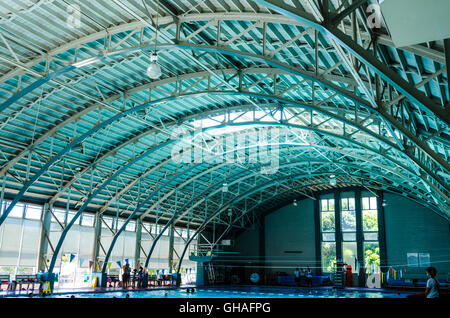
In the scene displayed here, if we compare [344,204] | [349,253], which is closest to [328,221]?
[344,204]

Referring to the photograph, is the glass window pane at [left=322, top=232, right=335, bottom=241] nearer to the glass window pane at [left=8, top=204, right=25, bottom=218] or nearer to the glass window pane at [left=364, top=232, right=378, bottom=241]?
the glass window pane at [left=364, top=232, right=378, bottom=241]

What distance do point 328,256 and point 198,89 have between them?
27813 millimetres

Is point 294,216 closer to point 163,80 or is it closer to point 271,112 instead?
point 271,112

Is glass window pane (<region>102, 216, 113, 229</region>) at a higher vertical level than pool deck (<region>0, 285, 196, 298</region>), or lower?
higher

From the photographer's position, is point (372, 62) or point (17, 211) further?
point (17, 211)

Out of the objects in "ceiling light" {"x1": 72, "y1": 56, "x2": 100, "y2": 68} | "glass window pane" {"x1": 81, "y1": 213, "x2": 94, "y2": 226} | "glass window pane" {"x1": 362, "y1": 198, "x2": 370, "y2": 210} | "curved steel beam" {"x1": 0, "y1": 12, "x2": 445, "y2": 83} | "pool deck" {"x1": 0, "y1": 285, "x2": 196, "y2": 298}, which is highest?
"curved steel beam" {"x1": 0, "y1": 12, "x2": 445, "y2": 83}

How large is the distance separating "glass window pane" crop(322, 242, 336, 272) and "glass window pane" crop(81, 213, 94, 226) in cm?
2394

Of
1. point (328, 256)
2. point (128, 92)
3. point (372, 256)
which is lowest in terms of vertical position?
point (328, 256)

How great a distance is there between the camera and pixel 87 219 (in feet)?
102

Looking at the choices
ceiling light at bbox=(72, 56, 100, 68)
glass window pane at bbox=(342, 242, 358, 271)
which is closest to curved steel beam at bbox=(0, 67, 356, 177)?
ceiling light at bbox=(72, 56, 100, 68)

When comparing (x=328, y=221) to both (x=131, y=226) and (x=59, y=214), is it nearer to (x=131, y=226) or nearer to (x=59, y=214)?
(x=131, y=226)

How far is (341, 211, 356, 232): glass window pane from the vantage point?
1602 inches

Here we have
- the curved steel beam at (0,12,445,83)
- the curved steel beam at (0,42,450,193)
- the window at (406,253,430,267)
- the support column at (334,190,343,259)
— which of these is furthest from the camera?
the support column at (334,190,343,259)

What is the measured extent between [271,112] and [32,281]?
55.7 ft
